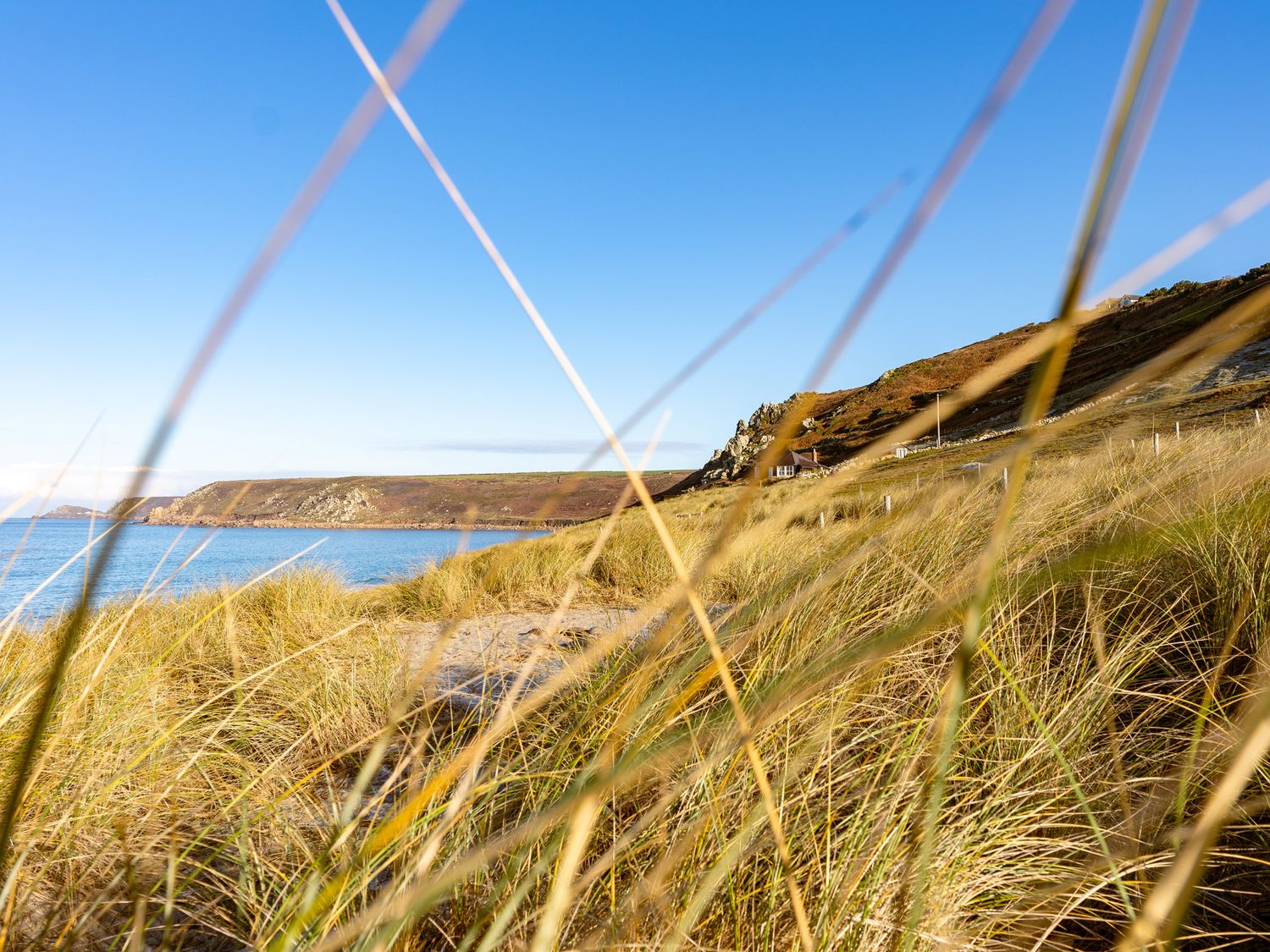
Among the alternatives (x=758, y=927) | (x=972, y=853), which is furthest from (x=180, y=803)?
(x=972, y=853)

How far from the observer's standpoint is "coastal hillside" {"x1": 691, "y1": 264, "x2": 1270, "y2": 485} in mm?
19719

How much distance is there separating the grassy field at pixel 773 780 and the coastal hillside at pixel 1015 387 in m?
9.48

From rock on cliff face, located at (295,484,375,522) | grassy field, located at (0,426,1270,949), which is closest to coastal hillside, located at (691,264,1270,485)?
grassy field, located at (0,426,1270,949)

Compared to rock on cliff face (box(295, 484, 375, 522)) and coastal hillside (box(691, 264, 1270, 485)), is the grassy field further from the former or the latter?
rock on cliff face (box(295, 484, 375, 522))

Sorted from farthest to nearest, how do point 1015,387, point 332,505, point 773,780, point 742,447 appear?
point 332,505 < point 742,447 < point 1015,387 < point 773,780

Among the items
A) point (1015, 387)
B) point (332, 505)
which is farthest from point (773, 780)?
point (332, 505)

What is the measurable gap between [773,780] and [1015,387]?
129 ft

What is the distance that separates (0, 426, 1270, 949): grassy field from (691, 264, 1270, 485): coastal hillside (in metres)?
9.48

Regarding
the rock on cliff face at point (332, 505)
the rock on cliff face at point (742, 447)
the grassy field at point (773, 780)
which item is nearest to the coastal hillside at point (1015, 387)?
the rock on cliff face at point (742, 447)

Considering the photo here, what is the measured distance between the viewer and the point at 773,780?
1235 mm

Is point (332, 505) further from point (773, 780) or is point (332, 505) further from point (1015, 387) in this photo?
point (773, 780)

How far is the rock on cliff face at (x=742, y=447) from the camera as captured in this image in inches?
1763

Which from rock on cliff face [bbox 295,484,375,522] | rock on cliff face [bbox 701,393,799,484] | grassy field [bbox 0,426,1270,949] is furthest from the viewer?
rock on cliff face [bbox 295,484,375,522]

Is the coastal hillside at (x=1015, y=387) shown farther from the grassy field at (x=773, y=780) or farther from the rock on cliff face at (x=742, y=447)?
the grassy field at (x=773, y=780)
